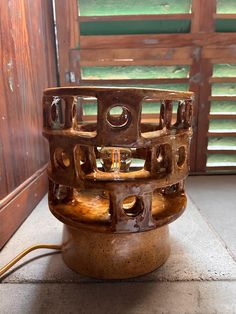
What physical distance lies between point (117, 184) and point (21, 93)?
739mm

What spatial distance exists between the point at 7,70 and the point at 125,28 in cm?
87

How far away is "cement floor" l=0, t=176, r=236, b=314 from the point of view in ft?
2.16

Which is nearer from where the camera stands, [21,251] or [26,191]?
[21,251]

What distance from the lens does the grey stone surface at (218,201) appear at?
3.42ft

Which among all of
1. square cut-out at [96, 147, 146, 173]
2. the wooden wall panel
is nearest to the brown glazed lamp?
square cut-out at [96, 147, 146, 173]

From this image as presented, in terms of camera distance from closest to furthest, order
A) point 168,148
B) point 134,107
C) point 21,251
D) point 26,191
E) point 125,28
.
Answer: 1. point 134,107
2. point 168,148
3. point 21,251
4. point 26,191
5. point 125,28

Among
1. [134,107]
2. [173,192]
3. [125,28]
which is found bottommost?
[173,192]

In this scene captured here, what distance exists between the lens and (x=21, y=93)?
1170 millimetres

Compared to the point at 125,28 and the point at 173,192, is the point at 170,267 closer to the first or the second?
the point at 173,192

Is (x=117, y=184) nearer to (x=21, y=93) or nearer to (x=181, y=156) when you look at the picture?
(x=181, y=156)

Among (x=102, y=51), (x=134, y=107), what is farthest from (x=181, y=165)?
(x=102, y=51)

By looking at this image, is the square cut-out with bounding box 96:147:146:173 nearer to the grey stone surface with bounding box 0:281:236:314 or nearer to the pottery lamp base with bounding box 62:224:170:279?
the pottery lamp base with bounding box 62:224:170:279

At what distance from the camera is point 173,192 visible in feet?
2.96

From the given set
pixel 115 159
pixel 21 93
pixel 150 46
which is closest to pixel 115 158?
pixel 115 159
